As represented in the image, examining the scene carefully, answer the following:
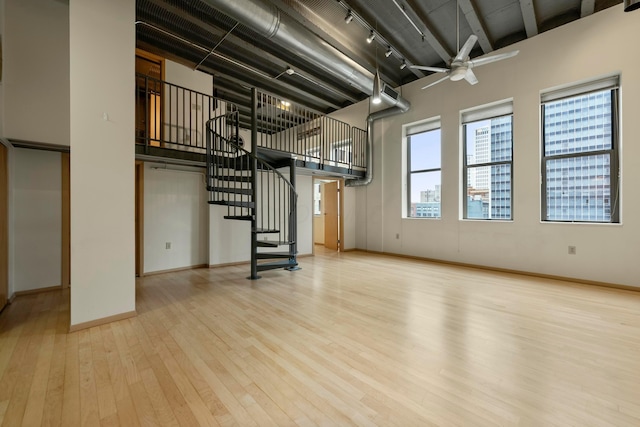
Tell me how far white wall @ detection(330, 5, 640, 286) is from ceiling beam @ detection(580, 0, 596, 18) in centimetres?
9

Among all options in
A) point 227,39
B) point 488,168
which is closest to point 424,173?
point 488,168

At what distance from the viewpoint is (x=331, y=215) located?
26.9 feet

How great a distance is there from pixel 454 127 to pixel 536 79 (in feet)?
4.89

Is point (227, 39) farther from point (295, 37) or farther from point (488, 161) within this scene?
point (488, 161)

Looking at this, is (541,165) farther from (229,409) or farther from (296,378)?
(229,409)

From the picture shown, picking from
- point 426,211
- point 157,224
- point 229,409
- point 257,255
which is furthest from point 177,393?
point 426,211

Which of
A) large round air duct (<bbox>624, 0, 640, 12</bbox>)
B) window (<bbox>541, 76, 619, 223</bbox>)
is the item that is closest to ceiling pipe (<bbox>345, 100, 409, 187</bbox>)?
window (<bbox>541, 76, 619, 223</bbox>)

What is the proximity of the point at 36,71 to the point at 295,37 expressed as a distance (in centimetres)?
361

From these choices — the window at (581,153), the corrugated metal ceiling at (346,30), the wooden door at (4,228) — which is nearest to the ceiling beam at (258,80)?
the corrugated metal ceiling at (346,30)

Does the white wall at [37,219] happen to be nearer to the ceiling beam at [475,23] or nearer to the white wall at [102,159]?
the white wall at [102,159]

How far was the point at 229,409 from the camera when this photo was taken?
1521 mm

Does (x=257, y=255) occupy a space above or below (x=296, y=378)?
above

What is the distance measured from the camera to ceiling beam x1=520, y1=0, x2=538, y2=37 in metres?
3.93

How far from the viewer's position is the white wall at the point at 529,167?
3887mm
